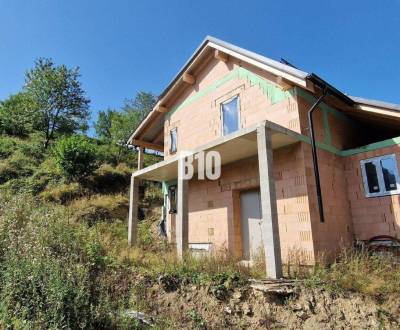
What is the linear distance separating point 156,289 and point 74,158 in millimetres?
13436

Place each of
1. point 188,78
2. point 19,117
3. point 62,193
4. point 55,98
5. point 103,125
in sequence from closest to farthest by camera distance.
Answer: point 188,78, point 62,193, point 55,98, point 19,117, point 103,125

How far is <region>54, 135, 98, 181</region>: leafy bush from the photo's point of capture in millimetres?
17469

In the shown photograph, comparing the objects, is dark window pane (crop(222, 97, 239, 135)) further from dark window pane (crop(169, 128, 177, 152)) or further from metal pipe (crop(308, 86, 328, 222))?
dark window pane (crop(169, 128, 177, 152))

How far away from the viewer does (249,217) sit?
9.38 m

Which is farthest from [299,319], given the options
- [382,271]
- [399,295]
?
[382,271]

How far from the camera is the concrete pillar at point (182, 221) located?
8.07 meters

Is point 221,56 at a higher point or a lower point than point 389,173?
higher

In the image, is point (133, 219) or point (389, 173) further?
point (133, 219)

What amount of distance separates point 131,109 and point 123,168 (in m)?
13.0

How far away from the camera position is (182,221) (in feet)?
27.2

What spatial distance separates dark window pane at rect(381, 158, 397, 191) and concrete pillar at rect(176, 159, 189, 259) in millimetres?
5647

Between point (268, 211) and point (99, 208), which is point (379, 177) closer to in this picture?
point (268, 211)

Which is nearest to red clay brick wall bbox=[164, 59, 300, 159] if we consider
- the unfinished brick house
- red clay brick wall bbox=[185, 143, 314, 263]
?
the unfinished brick house

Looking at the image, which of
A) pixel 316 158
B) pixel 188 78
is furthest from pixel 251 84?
pixel 316 158
